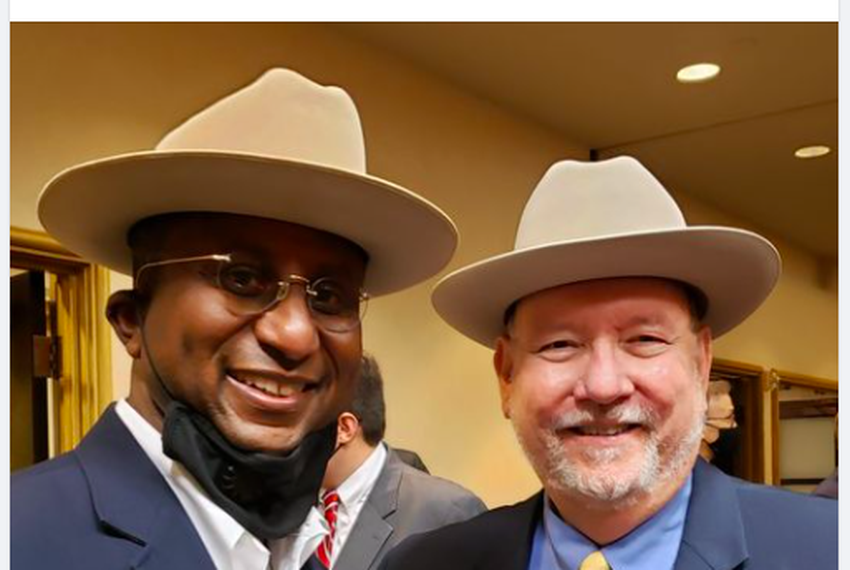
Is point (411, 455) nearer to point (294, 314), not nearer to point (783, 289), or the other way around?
point (294, 314)

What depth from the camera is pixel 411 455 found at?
290 centimetres

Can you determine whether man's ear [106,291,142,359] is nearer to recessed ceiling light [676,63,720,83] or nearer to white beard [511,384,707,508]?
white beard [511,384,707,508]

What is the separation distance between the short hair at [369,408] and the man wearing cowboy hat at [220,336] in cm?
106

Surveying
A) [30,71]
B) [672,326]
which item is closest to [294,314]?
[672,326]

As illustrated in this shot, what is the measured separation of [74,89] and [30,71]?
0.12 meters

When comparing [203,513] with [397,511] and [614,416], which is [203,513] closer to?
[614,416]

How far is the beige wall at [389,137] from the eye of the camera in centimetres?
226

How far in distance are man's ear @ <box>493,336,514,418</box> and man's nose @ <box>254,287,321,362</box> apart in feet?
1.68

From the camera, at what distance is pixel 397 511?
6.62 feet

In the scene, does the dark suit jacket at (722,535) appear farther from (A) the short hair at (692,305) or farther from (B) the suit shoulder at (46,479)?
(B) the suit shoulder at (46,479)

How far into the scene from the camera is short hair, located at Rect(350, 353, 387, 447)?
90.7 inches

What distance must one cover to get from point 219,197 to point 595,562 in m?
0.77

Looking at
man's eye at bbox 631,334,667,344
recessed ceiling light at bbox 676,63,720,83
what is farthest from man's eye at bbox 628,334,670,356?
recessed ceiling light at bbox 676,63,720,83

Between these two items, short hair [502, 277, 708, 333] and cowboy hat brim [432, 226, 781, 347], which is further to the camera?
short hair [502, 277, 708, 333]
